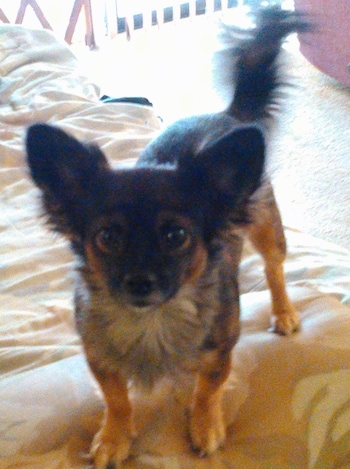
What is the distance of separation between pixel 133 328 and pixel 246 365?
0.28 meters

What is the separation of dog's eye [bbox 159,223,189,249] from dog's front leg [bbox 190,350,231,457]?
Answer: 0.27 meters

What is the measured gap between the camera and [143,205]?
102 cm

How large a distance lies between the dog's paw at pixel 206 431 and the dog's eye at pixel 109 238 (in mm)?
408

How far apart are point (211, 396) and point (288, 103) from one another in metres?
0.93

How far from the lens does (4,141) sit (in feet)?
6.50

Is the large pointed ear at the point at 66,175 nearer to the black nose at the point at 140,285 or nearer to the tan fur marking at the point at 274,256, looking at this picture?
the black nose at the point at 140,285

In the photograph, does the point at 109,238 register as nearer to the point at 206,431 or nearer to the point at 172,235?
the point at 172,235

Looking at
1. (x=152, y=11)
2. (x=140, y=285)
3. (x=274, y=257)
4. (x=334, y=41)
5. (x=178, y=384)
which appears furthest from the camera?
(x=152, y=11)

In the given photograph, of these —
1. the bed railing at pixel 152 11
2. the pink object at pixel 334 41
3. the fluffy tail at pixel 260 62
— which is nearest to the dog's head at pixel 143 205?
the fluffy tail at pixel 260 62

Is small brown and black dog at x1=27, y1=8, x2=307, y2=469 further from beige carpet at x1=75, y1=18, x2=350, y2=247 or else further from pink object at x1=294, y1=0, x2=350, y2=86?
pink object at x1=294, y1=0, x2=350, y2=86

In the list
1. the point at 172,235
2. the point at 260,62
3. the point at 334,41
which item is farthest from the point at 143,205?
the point at 334,41

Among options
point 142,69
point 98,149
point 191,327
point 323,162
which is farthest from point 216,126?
point 142,69

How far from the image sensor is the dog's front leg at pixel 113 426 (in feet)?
3.60

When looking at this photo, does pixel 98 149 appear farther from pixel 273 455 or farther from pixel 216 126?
pixel 273 455
